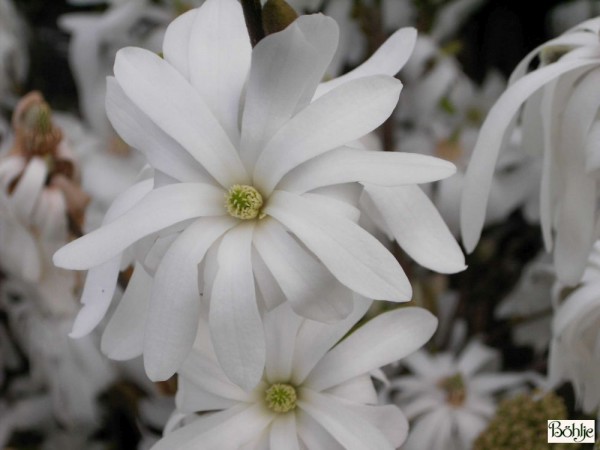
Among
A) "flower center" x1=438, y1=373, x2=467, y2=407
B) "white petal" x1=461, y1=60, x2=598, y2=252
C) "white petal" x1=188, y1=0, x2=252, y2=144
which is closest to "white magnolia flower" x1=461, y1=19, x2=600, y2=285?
"white petal" x1=461, y1=60, x2=598, y2=252

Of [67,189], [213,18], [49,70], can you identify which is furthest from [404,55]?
[49,70]

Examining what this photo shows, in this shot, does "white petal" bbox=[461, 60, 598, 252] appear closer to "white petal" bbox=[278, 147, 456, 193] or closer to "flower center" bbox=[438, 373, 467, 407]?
"white petal" bbox=[278, 147, 456, 193]

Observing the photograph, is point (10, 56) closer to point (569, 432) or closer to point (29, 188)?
point (29, 188)

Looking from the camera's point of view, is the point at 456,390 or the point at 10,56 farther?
the point at 10,56

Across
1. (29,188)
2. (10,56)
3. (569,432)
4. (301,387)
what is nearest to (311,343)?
(301,387)

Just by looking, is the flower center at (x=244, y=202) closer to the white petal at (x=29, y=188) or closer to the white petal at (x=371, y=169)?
the white petal at (x=371, y=169)
